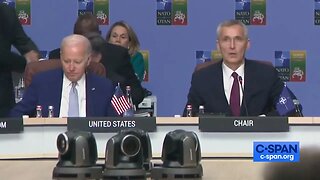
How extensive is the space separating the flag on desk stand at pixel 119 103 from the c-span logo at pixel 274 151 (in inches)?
78.4

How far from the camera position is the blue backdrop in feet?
27.4

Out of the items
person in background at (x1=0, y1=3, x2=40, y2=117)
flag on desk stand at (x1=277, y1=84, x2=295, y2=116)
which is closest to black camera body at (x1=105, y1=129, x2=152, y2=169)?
flag on desk stand at (x1=277, y1=84, x2=295, y2=116)

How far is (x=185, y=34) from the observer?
→ 332 inches

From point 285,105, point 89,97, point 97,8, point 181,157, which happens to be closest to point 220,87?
point 285,105

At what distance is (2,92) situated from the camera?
6055mm

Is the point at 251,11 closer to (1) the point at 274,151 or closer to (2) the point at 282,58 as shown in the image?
(2) the point at 282,58

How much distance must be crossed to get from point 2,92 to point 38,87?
1.15m

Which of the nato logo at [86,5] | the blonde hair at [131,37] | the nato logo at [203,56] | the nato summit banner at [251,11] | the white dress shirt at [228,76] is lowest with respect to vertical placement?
the white dress shirt at [228,76]

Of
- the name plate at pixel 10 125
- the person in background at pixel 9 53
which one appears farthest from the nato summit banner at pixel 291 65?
the name plate at pixel 10 125

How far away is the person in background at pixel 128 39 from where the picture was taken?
7.70 metres

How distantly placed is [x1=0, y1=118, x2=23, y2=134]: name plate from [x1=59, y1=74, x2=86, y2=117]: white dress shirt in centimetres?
182

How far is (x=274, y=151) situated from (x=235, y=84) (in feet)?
7.87

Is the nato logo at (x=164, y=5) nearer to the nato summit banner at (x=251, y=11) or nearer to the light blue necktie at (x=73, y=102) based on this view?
the nato summit banner at (x=251, y=11)

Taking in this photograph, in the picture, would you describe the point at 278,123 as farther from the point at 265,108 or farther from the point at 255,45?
the point at 255,45
